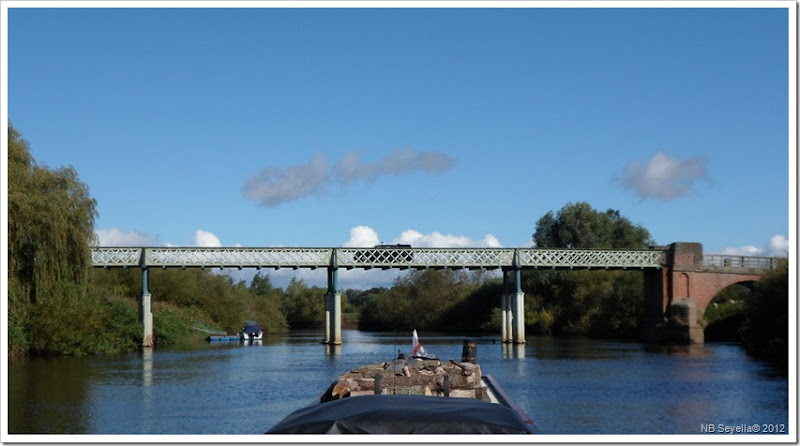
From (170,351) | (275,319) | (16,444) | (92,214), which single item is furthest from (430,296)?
(16,444)

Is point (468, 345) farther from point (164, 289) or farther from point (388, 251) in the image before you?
point (164, 289)

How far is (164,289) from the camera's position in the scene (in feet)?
221

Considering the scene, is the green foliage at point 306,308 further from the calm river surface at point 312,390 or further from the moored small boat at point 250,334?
the calm river surface at point 312,390

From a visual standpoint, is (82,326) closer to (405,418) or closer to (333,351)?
(333,351)

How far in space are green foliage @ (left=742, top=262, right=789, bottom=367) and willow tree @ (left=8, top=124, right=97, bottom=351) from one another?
26.9 meters

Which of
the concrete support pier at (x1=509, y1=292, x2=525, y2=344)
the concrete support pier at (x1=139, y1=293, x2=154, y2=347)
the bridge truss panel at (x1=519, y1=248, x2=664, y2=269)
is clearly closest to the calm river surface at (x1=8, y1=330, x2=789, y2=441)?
the concrete support pier at (x1=139, y1=293, x2=154, y2=347)

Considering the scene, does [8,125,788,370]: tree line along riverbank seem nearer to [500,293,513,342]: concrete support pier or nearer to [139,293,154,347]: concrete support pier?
[139,293,154,347]: concrete support pier

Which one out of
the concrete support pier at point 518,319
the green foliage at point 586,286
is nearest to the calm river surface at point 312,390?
the concrete support pier at point 518,319

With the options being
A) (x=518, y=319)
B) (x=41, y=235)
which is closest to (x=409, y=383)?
(x=41, y=235)

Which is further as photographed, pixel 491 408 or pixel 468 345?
pixel 468 345

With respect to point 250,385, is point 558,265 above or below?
above

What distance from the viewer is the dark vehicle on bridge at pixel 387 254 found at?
180 ft

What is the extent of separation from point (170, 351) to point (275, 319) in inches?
1880

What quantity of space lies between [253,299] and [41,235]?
200 ft
